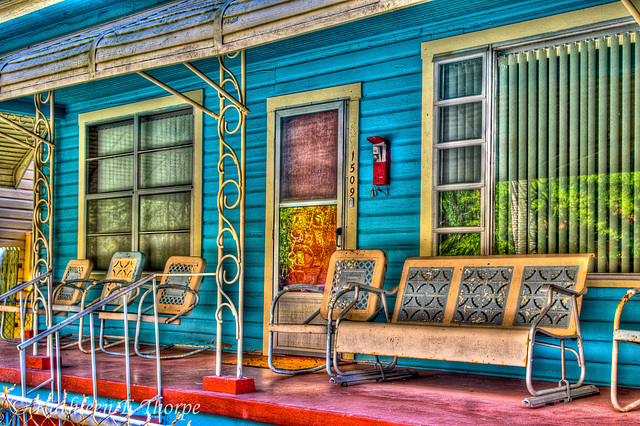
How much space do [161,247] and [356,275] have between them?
2544mm

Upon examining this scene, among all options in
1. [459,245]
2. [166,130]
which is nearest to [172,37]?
[459,245]

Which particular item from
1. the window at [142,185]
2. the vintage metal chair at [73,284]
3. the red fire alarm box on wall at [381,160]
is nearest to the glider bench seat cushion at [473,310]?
the red fire alarm box on wall at [381,160]

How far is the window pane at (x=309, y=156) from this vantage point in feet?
17.7

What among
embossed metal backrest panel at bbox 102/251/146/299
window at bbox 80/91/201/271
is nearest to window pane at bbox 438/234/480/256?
window at bbox 80/91/201/271

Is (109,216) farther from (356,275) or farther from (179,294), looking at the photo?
(356,275)

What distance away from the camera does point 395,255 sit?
16.4 feet

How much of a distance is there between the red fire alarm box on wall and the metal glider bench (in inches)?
31.5

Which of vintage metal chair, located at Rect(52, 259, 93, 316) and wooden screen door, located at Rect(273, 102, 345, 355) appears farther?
vintage metal chair, located at Rect(52, 259, 93, 316)

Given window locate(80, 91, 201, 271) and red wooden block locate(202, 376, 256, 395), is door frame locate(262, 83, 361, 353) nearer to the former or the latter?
window locate(80, 91, 201, 271)

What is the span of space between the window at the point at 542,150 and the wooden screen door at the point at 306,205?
3.06 ft

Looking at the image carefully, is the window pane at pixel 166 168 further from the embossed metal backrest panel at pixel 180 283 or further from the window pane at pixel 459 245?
the window pane at pixel 459 245

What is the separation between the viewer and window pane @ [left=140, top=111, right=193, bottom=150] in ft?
20.8

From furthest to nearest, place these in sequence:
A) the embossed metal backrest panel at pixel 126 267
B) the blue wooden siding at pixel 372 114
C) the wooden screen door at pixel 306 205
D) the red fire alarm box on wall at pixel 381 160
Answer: the embossed metal backrest panel at pixel 126 267, the wooden screen door at pixel 306 205, the red fire alarm box on wall at pixel 381 160, the blue wooden siding at pixel 372 114

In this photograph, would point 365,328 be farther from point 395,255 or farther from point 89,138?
point 89,138
